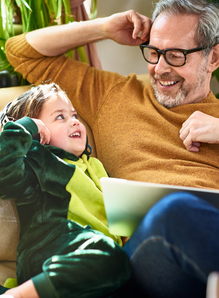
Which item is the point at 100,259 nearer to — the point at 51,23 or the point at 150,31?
the point at 150,31

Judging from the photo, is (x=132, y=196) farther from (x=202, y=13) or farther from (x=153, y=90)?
(x=202, y=13)

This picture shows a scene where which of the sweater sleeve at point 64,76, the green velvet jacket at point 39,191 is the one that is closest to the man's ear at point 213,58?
the sweater sleeve at point 64,76

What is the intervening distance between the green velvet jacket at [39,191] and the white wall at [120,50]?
4.79 feet

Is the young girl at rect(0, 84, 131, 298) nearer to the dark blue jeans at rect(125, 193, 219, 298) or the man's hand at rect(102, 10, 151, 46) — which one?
the dark blue jeans at rect(125, 193, 219, 298)

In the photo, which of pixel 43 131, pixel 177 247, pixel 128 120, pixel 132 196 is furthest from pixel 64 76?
pixel 177 247

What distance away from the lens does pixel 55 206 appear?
91 cm

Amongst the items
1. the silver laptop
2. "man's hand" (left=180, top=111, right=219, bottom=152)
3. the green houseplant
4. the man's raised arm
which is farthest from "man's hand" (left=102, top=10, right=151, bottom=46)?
the silver laptop

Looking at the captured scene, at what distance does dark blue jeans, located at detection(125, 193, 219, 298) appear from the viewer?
25.0 inches

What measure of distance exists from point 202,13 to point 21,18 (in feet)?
3.46

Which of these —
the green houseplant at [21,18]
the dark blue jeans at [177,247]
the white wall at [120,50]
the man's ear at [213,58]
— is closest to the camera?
the dark blue jeans at [177,247]

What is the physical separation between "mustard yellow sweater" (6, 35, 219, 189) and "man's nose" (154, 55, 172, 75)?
0.45 feet

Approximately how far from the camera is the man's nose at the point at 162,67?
138cm

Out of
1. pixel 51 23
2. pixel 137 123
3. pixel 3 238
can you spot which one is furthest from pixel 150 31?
pixel 3 238

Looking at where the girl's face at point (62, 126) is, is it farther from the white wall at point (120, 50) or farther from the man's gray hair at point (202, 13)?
Result: the white wall at point (120, 50)
